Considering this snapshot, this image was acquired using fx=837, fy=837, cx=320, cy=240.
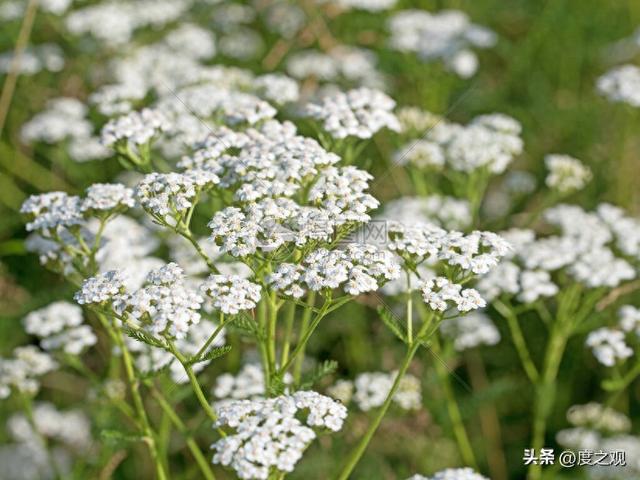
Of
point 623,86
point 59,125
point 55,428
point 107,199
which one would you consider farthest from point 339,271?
point 59,125

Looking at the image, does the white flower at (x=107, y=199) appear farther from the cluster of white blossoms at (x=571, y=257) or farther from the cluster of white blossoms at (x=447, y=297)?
the cluster of white blossoms at (x=571, y=257)

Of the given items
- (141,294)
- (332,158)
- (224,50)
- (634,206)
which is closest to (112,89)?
(332,158)

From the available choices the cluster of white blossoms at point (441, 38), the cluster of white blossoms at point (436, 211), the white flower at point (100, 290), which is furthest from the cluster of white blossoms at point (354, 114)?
the cluster of white blossoms at point (441, 38)

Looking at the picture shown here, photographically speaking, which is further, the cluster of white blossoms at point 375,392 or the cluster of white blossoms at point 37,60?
the cluster of white blossoms at point 37,60

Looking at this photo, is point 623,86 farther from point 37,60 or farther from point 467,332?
point 37,60

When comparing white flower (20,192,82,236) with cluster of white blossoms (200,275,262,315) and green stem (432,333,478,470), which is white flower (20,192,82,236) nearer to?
cluster of white blossoms (200,275,262,315)
